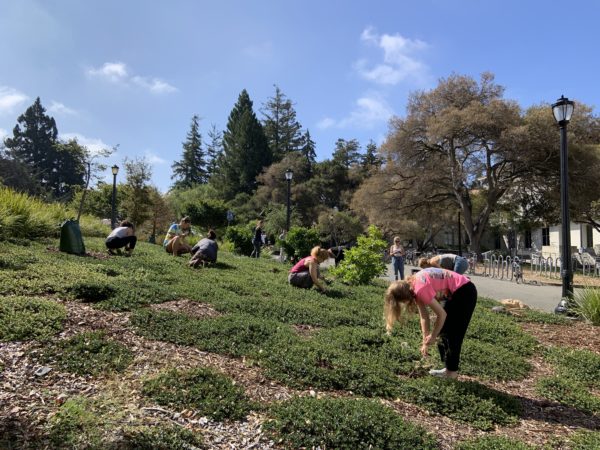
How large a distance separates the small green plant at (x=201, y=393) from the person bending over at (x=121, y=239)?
7.05m

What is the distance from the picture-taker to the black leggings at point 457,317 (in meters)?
4.05

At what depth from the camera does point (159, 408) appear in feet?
10.5

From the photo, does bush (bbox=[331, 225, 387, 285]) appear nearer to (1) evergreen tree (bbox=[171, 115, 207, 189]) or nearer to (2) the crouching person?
(2) the crouching person

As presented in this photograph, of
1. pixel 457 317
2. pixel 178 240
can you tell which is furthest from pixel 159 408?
pixel 178 240

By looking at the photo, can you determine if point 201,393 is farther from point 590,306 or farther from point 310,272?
point 590,306

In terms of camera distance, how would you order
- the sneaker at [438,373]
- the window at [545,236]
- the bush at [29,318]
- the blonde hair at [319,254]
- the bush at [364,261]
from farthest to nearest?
the window at [545,236], the bush at [364,261], the blonde hair at [319,254], the sneaker at [438,373], the bush at [29,318]

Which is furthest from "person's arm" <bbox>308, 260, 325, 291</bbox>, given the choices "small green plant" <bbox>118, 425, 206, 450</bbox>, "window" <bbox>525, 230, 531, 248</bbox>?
"window" <bbox>525, 230, 531, 248</bbox>

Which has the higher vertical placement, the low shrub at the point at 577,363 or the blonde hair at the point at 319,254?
the blonde hair at the point at 319,254

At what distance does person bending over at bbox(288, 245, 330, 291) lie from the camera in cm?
827

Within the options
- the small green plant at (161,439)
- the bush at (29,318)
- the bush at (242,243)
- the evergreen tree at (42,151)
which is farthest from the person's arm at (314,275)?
the evergreen tree at (42,151)

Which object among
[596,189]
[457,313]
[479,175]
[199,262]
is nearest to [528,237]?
[479,175]

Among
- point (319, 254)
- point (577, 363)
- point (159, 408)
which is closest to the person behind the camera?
point (159, 408)

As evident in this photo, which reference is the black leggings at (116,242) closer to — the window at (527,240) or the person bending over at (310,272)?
the person bending over at (310,272)

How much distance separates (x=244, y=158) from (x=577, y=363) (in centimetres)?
5232
